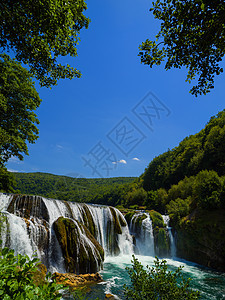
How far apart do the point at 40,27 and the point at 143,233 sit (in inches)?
841

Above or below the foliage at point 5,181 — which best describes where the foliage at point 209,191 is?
below

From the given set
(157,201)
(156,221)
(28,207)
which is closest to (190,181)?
(157,201)

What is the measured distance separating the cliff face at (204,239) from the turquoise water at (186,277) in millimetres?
1029

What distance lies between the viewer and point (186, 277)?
38.5ft

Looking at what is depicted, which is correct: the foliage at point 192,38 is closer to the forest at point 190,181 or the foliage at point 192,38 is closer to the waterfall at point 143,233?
the forest at point 190,181

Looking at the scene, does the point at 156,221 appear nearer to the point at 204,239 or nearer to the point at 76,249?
the point at 204,239

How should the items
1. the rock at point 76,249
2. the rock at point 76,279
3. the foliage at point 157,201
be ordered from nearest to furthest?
the rock at point 76,279 < the rock at point 76,249 < the foliage at point 157,201

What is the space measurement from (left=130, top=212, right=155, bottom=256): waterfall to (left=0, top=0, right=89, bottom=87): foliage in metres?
19.8

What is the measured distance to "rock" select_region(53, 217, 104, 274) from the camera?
34.3ft

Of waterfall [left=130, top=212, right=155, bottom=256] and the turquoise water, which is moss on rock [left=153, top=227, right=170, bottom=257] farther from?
the turquoise water

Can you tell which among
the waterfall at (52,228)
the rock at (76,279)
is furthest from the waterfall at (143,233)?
the rock at (76,279)

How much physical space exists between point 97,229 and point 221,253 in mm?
11392

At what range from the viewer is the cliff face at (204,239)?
13.9 meters

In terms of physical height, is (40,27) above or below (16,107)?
below
